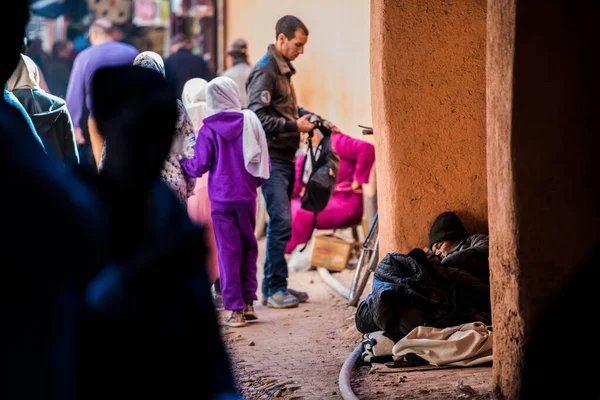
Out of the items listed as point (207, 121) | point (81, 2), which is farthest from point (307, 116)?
point (81, 2)

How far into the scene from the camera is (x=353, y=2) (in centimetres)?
972

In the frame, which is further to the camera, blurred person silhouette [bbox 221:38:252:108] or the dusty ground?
blurred person silhouette [bbox 221:38:252:108]

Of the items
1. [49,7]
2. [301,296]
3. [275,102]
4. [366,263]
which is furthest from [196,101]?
[49,7]

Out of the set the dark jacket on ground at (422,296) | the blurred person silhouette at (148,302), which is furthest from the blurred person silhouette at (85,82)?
the blurred person silhouette at (148,302)

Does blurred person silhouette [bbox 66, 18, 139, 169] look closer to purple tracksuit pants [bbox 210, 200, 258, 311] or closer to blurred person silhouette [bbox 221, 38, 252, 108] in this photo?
purple tracksuit pants [bbox 210, 200, 258, 311]

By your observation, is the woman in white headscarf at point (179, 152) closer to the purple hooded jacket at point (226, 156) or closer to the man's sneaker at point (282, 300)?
the purple hooded jacket at point (226, 156)

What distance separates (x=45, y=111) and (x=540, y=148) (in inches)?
133

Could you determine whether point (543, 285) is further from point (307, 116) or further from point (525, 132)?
point (307, 116)

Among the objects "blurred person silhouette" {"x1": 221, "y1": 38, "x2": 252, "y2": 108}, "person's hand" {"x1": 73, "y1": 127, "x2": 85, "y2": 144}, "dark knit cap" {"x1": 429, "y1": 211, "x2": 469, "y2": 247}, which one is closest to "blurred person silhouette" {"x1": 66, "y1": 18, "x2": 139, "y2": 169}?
"person's hand" {"x1": 73, "y1": 127, "x2": 85, "y2": 144}

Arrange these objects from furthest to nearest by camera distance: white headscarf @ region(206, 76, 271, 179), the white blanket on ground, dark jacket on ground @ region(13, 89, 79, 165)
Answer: white headscarf @ region(206, 76, 271, 179), dark jacket on ground @ region(13, 89, 79, 165), the white blanket on ground

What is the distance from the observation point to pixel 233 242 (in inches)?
259

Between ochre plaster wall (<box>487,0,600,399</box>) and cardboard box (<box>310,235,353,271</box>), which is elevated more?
ochre plaster wall (<box>487,0,600,399</box>)

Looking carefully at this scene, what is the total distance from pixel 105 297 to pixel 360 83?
25.4 ft

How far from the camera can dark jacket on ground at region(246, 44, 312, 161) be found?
22.9ft
